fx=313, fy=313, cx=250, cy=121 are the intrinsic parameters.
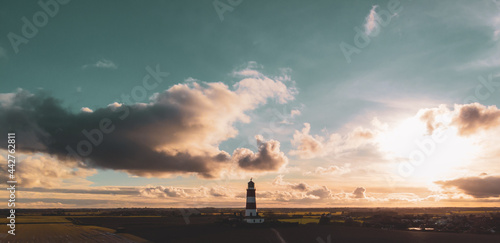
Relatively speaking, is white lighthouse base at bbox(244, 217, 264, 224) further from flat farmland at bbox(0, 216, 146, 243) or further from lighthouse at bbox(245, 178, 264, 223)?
flat farmland at bbox(0, 216, 146, 243)

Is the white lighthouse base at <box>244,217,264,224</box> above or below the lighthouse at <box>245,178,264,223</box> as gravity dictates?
below

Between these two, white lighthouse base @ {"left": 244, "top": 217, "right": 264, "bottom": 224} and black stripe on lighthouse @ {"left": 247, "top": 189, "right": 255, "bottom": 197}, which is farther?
black stripe on lighthouse @ {"left": 247, "top": 189, "right": 255, "bottom": 197}

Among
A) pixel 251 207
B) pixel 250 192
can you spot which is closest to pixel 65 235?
pixel 251 207

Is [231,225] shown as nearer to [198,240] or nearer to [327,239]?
[198,240]

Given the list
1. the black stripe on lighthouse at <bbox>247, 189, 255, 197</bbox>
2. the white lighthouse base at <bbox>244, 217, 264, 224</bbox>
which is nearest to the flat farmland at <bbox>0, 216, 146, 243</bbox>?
the white lighthouse base at <bbox>244, 217, 264, 224</bbox>

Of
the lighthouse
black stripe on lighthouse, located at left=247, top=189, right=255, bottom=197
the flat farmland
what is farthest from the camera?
black stripe on lighthouse, located at left=247, top=189, right=255, bottom=197

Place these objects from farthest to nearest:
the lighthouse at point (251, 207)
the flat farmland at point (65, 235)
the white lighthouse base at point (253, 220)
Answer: the lighthouse at point (251, 207) → the white lighthouse base at point (253, 220) → the flat farmland at point (65, 235)

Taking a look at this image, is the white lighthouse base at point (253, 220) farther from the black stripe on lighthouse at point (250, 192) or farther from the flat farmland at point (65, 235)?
the flat farmland at point (65, 235)

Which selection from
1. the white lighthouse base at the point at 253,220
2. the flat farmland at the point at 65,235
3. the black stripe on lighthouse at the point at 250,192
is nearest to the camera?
the flat farmland at the point at 65,235

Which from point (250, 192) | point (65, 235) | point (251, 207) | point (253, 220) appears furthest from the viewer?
point (250, 192)

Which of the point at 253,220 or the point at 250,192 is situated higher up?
the point at 250,192

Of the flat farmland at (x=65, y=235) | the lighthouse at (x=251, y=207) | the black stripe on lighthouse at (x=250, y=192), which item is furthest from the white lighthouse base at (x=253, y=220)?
the flat farmland at (x=65, y=235)

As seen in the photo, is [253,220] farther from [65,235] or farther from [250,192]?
[65,235]
